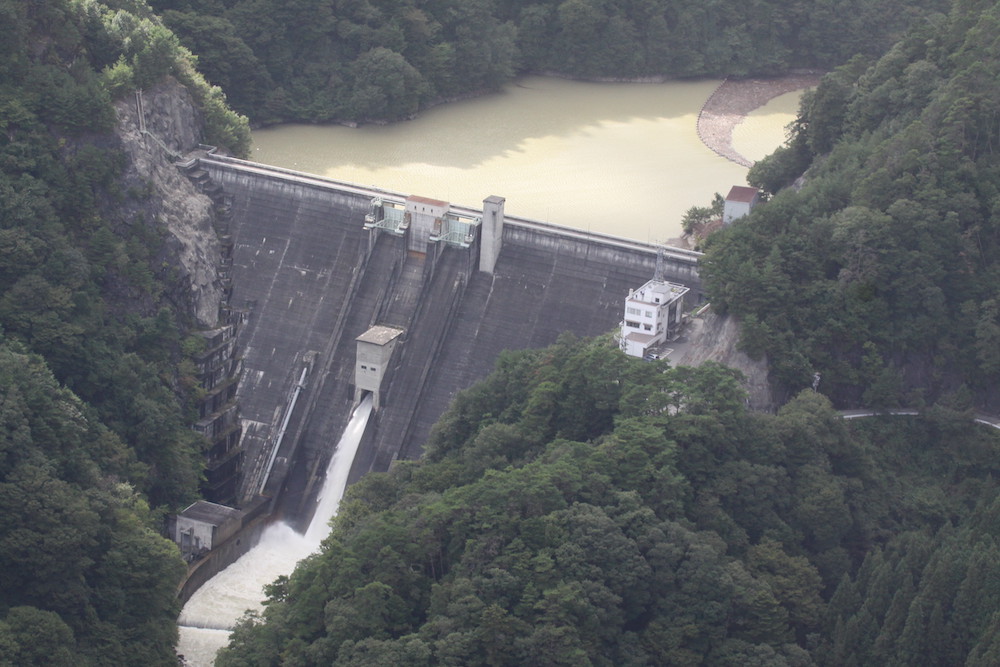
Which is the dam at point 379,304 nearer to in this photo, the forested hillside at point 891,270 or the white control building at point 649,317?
the white control building at point 649,317

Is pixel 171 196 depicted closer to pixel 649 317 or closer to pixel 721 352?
pixel 649 317

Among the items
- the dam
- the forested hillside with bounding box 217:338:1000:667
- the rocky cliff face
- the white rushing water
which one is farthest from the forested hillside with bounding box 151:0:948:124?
the forested hillside with bounding box 217:338:1000:667

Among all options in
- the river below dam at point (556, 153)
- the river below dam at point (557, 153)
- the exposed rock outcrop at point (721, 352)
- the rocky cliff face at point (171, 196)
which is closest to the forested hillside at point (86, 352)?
the rocky cliff face at point (171, 196)

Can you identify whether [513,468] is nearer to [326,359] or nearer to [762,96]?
[326,359]

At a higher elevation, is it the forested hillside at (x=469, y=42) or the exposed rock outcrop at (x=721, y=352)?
the forested hillside at (x=469, y=42)

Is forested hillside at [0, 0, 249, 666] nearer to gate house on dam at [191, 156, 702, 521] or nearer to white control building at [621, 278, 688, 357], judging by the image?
gate house on dam at [191, 156, 702, 521]
